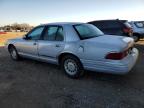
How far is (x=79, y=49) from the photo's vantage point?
16.3 feet

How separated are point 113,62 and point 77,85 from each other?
1152mm

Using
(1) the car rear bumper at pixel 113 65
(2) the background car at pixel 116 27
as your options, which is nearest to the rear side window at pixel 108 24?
(2) the background car at pixel 116 27

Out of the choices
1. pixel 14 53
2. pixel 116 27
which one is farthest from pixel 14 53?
pixel 116 27

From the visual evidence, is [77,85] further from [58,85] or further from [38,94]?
[38,94]

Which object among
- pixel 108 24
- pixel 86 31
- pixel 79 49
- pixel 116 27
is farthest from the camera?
pixel 108 24

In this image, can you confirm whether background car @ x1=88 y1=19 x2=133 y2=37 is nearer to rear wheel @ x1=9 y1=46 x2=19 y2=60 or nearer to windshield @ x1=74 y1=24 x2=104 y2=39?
windshield @ x1=74 y1=24 x2=104 y2=39

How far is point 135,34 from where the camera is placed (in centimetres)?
1327

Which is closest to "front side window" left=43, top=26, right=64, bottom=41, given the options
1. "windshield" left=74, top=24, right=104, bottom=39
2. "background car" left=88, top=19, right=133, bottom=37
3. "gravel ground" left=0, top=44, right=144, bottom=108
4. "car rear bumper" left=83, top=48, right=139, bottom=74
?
"windshield" left=74, top=24, right=104, bottom=39

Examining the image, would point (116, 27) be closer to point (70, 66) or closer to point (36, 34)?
point (36, 34)

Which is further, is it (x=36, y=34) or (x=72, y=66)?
(x=36, y=34)

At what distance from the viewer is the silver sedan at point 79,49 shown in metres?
4.51

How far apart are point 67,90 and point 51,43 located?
1.69 meters

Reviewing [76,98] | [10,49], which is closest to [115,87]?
[76,98]

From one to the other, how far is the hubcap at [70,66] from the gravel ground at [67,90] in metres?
0.22
